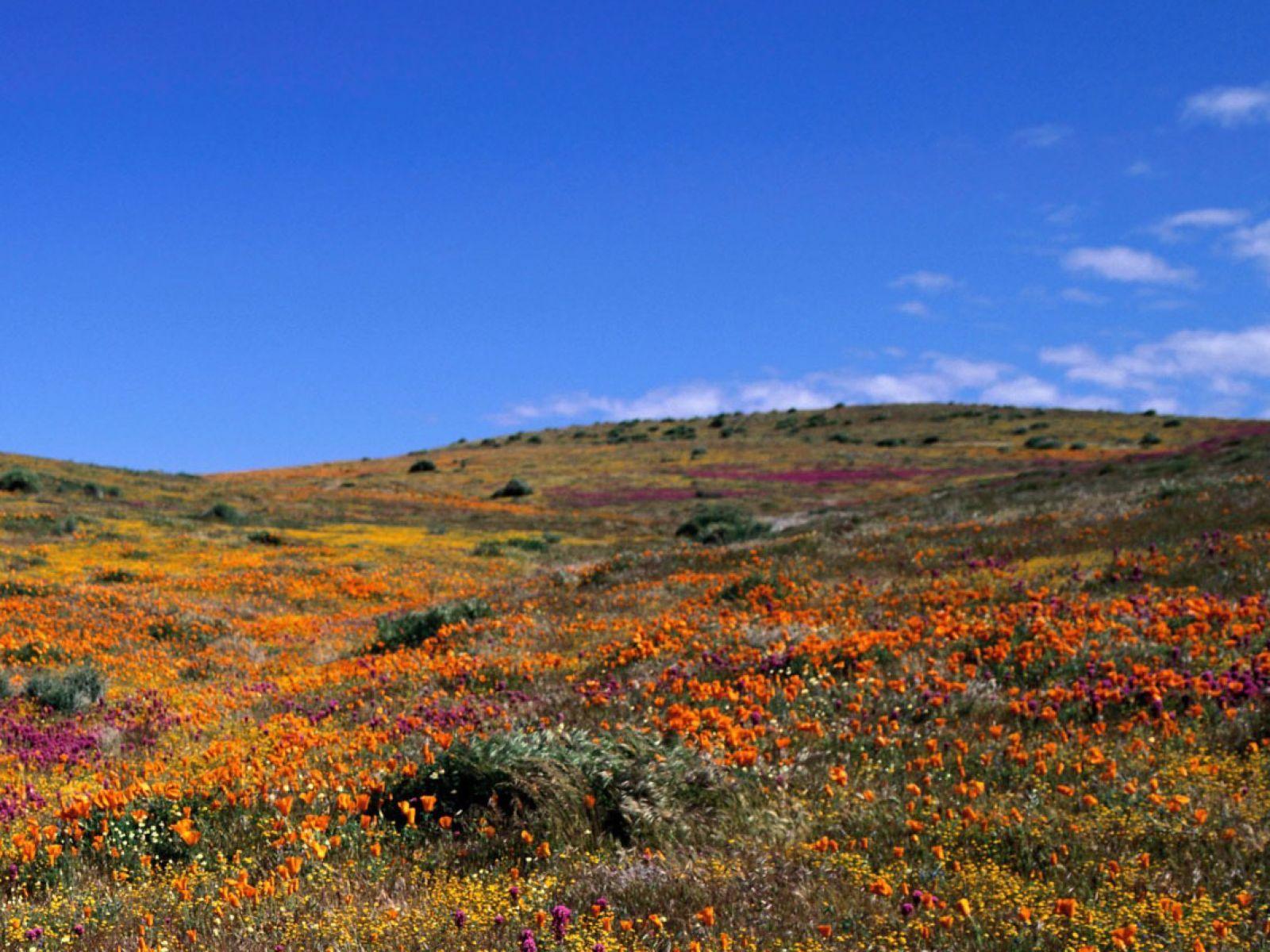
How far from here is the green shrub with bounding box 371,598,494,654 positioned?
14.5 m

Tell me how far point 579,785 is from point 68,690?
27.1 feet

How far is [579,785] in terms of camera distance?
19.4 ft

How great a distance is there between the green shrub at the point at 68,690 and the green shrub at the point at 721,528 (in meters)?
22.1

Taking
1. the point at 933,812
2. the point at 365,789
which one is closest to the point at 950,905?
the point at 933,812

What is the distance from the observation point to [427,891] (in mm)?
4820

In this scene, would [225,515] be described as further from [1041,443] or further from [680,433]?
[680,433]

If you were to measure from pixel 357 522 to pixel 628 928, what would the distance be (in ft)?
148

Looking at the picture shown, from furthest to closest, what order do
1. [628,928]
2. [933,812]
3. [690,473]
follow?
1. [690,473]
2. [933,812]
3. [628,928]

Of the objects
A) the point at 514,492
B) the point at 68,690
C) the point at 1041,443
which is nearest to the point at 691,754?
the point at 68,690

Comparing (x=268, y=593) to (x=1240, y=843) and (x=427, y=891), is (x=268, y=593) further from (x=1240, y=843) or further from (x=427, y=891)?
(x=1240, y=843)

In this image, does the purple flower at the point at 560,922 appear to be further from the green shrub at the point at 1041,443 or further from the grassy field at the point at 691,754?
the green shrub at the point at 1041,443

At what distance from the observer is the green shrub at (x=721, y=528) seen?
34312 mm

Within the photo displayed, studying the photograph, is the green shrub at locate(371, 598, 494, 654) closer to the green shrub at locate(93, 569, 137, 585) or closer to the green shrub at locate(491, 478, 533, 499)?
the green shrub at locate(93, 569, 137, 585)

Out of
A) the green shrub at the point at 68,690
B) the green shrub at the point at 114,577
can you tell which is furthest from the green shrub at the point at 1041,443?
the green shrub at the point at 68,690
